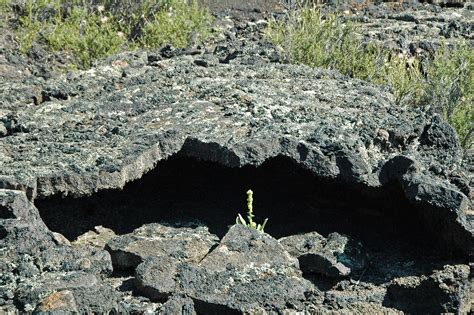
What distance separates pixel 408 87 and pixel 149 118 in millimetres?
2253

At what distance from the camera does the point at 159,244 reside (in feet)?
13.5

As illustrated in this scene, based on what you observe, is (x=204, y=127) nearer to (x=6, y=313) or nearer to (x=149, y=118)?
(x=149, y=118)

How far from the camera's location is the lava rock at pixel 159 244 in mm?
4016

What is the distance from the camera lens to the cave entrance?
4.27 m

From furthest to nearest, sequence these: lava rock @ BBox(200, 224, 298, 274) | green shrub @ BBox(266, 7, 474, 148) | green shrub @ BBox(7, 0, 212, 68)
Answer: green shrub @ BBox(7, 0, 212, 68), green shrub @ BBox(266, 7, 474, 148), lava rock @ BBox(200, 224, 298, 274)

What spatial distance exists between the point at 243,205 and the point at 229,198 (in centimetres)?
9

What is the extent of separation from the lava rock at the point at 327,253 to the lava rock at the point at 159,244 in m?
0.35

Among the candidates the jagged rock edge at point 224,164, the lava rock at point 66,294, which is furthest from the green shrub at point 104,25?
the lava rock at point 66,294

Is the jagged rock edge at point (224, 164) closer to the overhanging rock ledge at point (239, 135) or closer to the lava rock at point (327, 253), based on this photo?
the overhanging rock ledge at point (239, 135)

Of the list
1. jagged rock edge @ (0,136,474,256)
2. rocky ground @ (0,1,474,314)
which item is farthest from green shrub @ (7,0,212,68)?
jagged rock edge @ (0,136,474,256)

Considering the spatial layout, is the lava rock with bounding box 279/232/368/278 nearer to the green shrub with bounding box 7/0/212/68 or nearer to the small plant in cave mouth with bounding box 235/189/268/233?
the small plant in cave mouth with bounding box 235/189/268/233

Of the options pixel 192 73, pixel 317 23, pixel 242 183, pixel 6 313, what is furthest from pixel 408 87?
pixel 6 313

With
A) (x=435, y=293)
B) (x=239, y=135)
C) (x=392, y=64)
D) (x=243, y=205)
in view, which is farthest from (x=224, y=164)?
(x=392, y=64)

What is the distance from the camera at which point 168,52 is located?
7023 mm
